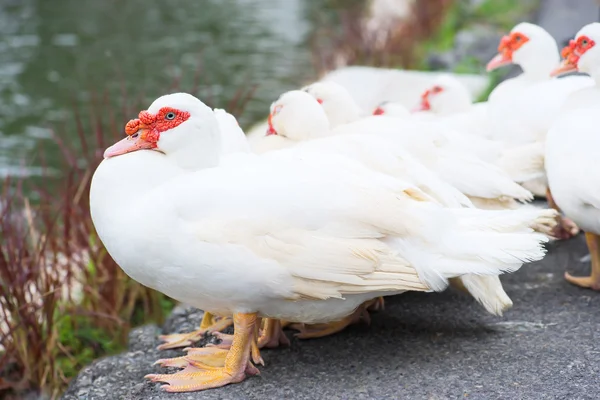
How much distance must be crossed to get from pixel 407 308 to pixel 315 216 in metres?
0.98

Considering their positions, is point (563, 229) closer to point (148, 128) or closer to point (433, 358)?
point (433, 358)

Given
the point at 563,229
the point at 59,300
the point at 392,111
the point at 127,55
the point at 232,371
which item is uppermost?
the point at 392,111

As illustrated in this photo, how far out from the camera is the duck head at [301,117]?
3.94 metres

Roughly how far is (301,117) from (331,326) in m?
1.08

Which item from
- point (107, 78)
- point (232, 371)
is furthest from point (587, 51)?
point (107, 78)

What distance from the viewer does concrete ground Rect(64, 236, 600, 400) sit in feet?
9.45

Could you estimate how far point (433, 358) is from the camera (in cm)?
309

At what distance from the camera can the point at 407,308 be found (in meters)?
3.62

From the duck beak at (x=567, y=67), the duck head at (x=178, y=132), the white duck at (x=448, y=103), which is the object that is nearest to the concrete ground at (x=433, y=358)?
the duck head at (x=178, y=132)

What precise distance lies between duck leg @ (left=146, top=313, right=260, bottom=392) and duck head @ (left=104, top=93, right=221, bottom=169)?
60 cm

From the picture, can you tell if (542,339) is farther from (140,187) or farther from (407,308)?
(140,187)

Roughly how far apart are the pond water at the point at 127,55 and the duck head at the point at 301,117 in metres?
3.97

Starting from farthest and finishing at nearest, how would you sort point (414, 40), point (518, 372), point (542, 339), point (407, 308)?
point (414, 40) → point (407, 308) → point (542, 339) → point (518, 372)

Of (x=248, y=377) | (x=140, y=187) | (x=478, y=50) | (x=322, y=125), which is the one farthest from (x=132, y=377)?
(x=478, y=50)
